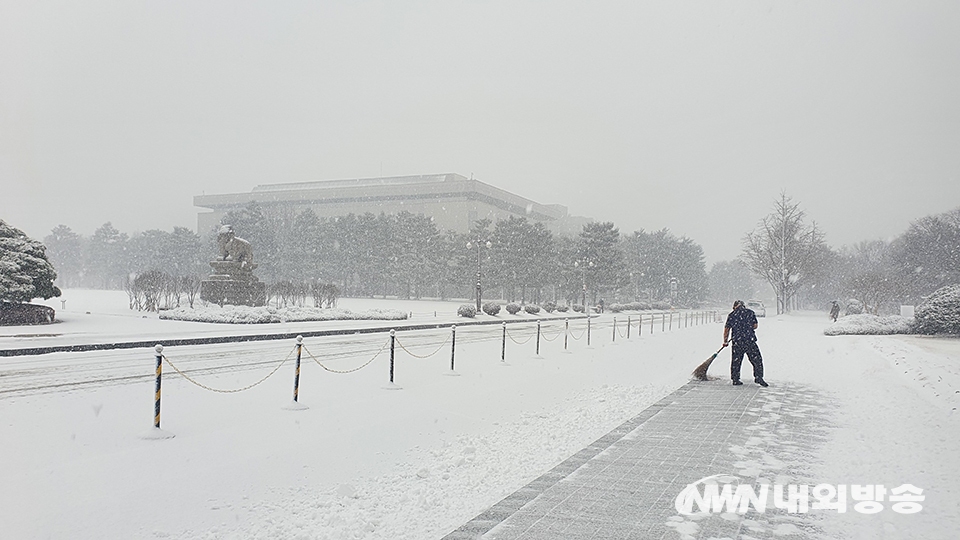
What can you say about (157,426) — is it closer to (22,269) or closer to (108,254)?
(22,269)

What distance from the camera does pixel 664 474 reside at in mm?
6391

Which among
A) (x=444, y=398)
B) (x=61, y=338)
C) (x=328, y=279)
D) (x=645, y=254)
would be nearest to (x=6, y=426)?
(x=444, y=398)

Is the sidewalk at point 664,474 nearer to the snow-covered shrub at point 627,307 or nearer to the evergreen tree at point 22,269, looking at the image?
the evergreen tree at point 22,269

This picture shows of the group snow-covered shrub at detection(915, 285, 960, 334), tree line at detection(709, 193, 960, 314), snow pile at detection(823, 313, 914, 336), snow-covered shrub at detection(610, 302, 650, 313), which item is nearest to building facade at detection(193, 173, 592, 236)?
snow-covered shrub at detection(610, 302, 650, 313)

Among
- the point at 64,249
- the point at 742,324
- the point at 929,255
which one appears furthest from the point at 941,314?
the point at 64,249

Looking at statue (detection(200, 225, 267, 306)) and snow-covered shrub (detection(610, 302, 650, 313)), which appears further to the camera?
snow-covered shrub (detection(610, 302, 650, 313))

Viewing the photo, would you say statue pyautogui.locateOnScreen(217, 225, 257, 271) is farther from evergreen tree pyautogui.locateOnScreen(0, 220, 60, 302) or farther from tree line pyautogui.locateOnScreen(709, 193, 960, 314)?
tree line pyautogui.locateOnScreen(709, 193, 960, 314)

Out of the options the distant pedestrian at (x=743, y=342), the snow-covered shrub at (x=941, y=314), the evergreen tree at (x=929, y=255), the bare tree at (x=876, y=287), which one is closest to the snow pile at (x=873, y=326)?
the snow-covered shrub at (x=941, y=314)

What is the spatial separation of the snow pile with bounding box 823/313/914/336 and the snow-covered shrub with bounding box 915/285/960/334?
0.88 metres

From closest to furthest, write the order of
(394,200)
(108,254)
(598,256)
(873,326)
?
(873,326)
(598,256)
(108,254)
(394,200)

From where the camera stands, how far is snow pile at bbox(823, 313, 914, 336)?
25750 millimetres

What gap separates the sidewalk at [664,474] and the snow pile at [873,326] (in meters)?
19.2

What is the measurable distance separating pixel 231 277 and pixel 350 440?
2573cm

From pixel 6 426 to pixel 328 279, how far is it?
75998mm
